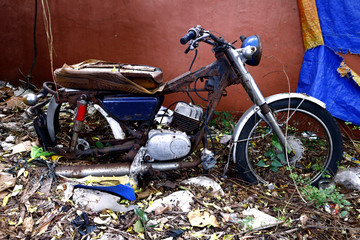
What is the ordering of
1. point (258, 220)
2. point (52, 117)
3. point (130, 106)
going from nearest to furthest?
point (258, 220) < point (130, 106) < point (52, 117)

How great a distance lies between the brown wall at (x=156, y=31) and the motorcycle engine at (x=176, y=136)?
1285mm

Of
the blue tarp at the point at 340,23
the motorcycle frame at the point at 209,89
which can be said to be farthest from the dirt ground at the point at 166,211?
the blue tarp at the point at 340,23

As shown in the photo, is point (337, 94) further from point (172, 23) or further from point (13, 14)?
point (13, 14)

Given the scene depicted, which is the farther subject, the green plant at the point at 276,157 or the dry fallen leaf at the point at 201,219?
the green plant at the point at 276,157

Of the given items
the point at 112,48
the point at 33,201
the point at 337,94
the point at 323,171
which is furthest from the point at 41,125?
the point at 337,94

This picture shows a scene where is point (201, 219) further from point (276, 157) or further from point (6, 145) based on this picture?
point (6, 145)

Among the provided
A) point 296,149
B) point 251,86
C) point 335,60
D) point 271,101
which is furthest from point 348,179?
point 251,86

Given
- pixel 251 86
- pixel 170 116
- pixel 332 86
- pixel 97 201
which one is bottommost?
pixel 97 201

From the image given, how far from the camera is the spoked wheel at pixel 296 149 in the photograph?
2.77 meters

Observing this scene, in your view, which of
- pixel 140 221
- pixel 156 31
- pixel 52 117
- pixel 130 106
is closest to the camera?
pixel 140 221

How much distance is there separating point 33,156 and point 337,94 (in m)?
3.54

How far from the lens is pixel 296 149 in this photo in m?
3.00

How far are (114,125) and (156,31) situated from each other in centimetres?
161

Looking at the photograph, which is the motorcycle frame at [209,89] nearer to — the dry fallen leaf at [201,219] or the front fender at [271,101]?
the front fender at [271,101]
